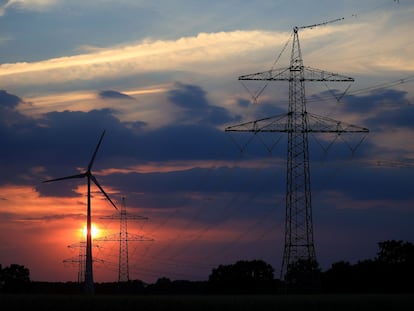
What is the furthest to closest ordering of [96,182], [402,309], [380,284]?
[380,284] < [96,182] < [402,309]

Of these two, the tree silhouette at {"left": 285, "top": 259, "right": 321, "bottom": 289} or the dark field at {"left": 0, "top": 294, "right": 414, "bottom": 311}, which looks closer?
the dark field at {"left": 0, "top": 294, "right": 414, "bottom": 311}

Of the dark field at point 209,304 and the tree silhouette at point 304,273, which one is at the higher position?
the tree silhouette at point 304,273

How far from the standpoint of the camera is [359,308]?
3676 inches

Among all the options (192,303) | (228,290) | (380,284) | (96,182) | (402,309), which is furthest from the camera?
(228,290)

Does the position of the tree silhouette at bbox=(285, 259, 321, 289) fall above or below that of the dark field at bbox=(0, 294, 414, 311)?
above

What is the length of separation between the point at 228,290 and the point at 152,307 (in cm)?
10378

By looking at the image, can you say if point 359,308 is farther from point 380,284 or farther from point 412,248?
point 412,248

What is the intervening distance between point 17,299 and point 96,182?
91.4 ft

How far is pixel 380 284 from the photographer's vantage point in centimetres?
15850

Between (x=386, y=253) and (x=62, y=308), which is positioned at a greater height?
Result: (x=386, y=253)

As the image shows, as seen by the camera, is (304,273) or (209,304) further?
(304,273)

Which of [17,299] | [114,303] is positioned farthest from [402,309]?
[17,299]

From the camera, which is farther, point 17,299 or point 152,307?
point 17,299

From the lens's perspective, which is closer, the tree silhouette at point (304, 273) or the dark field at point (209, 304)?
the dark field at point (209, 304)
